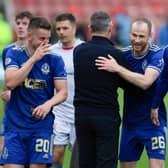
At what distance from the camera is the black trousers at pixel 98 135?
8.62 m

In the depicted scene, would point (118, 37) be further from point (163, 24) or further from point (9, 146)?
point (9, 146)

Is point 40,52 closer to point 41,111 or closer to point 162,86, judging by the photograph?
point 41,111

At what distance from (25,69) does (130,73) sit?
1070mm

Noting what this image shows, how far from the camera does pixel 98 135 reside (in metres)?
8.66

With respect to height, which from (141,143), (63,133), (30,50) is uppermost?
(30,50)

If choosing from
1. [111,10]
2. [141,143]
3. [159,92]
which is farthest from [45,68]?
[111,10]

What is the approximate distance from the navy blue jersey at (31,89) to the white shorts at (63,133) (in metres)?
1.64

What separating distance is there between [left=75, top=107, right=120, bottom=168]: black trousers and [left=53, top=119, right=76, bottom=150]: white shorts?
172 cm

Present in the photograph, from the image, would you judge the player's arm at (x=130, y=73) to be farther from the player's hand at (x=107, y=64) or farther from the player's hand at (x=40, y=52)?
the player's hand at (x=40, y=52)

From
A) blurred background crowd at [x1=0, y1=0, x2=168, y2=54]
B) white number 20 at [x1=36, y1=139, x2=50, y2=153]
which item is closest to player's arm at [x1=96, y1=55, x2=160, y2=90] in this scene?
white number 20 at [x1=36, y1=139, x2=50, y2=153]

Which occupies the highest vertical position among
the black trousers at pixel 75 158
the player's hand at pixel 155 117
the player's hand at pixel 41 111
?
the player's hand at pixel 41 111

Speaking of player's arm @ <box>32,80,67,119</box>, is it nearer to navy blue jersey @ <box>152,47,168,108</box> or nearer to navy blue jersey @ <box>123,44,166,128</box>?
navy blue jersey @ <box>123,44,166,128</box>

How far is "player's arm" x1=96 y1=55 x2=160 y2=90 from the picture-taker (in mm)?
8523

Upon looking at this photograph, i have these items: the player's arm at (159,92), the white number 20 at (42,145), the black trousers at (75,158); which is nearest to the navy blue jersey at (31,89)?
the white number 20 at (42,145)
